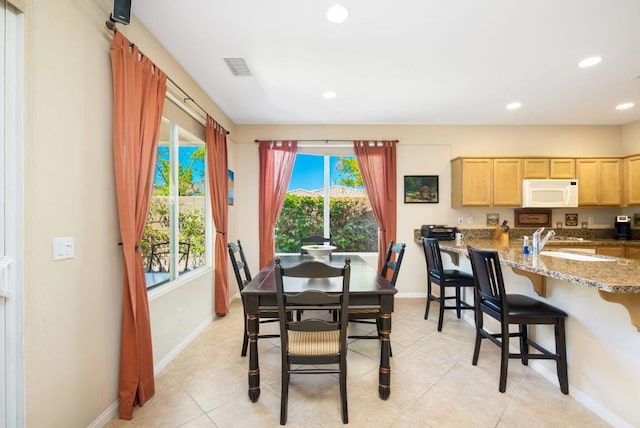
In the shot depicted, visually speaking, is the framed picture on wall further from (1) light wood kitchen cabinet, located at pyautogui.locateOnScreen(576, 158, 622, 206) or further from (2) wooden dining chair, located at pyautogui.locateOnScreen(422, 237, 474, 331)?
(1) light wood kitchen cabinet, located at pyautogui.locateOnScreen(576, 158, 622, 206)

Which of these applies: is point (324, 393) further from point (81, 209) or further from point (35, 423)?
point (81, 209)

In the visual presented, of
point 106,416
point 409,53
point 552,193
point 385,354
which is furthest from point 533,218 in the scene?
point 106,416

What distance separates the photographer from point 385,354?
1.94 meters

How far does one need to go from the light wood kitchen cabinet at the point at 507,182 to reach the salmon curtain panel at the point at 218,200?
3.88 m

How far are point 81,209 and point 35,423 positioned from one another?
3.42 feet

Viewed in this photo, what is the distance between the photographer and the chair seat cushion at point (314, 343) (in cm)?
178

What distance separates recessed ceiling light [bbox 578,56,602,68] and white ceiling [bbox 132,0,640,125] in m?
0.05

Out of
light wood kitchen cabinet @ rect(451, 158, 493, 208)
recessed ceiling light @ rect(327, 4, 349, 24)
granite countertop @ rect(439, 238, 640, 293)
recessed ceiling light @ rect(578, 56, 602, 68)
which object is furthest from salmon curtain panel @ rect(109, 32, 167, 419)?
light wood kitchen cabinet @ rect(451, 158, 493, 208)

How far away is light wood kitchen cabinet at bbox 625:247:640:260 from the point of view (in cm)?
389

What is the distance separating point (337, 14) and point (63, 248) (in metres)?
2.21

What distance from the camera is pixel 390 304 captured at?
76.2 inches

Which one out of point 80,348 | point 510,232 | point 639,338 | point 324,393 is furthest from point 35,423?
point 510,232

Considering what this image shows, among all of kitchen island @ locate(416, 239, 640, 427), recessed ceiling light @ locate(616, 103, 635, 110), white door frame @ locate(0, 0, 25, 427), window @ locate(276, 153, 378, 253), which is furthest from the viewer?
window @ locate(276, 153, 378, 253)

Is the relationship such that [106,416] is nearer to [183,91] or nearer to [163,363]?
[163,363]
